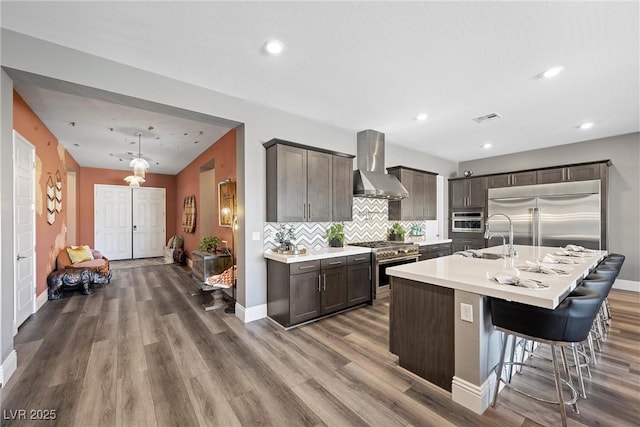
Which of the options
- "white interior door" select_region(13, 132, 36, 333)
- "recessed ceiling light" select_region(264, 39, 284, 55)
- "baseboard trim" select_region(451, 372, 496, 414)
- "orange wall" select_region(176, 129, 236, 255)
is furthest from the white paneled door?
"baseboard trim" select_region(451, 372, 496, 414)

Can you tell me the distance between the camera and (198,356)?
2.64 metres

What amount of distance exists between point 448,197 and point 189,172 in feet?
23.6

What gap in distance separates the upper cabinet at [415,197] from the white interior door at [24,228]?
5633 mm

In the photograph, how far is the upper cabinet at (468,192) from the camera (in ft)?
20.8

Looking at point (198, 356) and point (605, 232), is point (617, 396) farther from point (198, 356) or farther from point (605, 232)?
point (605, 232)

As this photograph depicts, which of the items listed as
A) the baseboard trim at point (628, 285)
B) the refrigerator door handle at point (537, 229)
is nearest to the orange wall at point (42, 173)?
the refrigerator door handle at point (537, 229)

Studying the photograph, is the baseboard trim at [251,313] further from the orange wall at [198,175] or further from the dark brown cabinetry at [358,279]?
the orange wall at [198,175]

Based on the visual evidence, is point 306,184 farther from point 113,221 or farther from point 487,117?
point 113,221

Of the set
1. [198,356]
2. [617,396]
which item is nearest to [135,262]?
[198,356]

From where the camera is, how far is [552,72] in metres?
2.79

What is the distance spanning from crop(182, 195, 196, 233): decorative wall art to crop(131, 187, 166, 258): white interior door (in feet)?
4.98

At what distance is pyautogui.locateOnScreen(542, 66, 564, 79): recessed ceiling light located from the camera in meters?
2.72

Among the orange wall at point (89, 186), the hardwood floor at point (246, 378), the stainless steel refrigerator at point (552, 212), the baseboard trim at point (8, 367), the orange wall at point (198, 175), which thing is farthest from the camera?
the orange wall at point (89, 186)

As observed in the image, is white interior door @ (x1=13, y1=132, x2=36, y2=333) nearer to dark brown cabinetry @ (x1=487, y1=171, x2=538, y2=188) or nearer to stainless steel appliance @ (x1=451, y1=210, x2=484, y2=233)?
stainless steel appliance @ (x1=451, y1=210, x2=484, y2=233)
